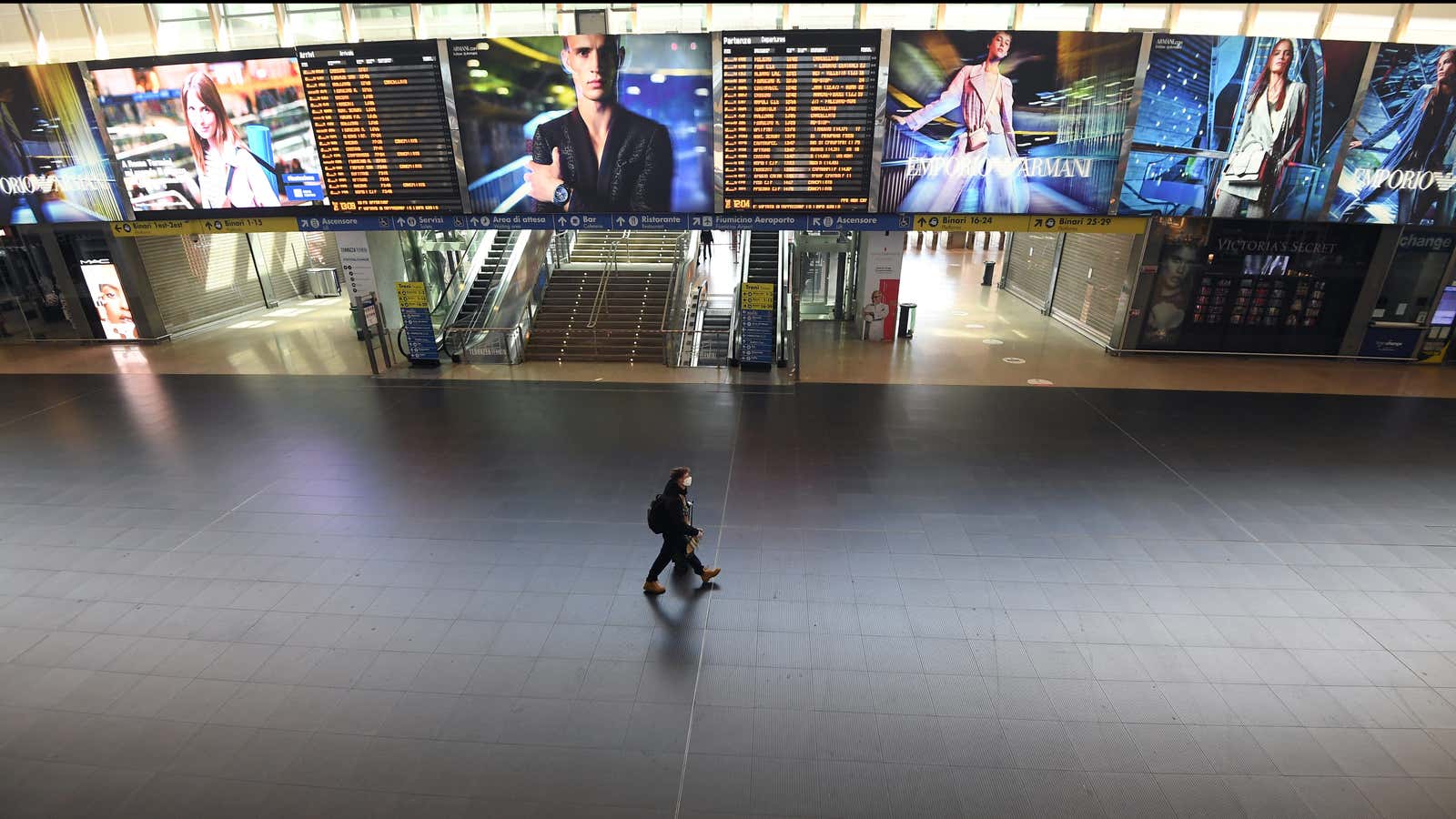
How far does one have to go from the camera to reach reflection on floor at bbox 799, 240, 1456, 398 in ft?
38.3

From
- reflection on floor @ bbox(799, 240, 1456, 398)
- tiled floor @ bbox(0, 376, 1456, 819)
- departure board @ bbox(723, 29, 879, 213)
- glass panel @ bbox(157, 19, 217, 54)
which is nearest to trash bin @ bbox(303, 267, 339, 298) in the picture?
glass panel @ bbox(157, 19, 217, 54)

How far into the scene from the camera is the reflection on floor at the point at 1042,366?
11688 mm

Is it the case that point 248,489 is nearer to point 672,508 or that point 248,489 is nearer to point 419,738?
point 419,738

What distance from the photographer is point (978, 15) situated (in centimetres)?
1348

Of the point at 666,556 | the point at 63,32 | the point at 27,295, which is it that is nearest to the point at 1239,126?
the point at 666,556

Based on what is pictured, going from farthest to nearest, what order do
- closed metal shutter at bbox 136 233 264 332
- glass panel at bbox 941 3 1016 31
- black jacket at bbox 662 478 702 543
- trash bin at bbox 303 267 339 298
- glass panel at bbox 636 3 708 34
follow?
trash bin at bbox 303 267 339 298
closed metal shutter at bbox 136 233 264 332
glass panel at bbox 636 3 708 34
glass panel at bbox 941 3 1016 31
black jacket at bbox 662 478 702 543

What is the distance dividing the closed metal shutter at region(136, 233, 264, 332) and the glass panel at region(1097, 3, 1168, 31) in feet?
69.1

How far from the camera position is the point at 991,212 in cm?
1151

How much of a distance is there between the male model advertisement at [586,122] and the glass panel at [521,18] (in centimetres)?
419

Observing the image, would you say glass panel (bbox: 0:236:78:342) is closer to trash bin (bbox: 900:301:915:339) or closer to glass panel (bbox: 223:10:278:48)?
glass panel (bbox: 223:10:278:48)

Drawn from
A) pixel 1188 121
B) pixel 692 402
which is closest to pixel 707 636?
pixel 692 402

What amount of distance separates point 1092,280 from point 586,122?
482 inches

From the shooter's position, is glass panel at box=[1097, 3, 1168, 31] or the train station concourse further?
glass panel at box=[1097, 3, 1168, 31]

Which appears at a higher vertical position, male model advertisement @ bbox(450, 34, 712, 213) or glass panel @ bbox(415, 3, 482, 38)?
glass panel @ bbox(415, 3, 482, 38)
